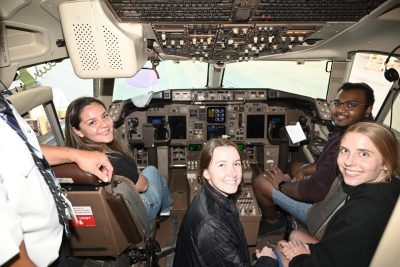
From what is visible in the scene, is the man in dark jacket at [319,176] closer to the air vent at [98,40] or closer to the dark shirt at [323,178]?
the dark shirt at [323,178]

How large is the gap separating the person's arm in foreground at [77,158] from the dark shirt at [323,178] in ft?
4.89

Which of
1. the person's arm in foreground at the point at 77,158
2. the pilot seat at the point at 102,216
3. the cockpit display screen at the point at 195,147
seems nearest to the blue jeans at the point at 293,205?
the pilot seat at the point at 102,216

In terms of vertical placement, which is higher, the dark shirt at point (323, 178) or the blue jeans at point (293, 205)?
the dark shirt at point (323, 178)

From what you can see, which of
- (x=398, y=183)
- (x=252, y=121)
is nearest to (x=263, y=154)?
(x=252, y=121)

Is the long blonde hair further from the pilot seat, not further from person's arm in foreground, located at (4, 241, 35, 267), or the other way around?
person's arm in foreground, located at (4, 241, 35, 267)

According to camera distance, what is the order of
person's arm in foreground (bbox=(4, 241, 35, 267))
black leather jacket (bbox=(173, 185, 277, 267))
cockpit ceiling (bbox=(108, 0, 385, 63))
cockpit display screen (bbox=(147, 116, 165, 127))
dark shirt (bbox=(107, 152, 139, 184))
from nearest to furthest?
1. person's arm in foreground (bbox=(4, 241, 35, 267))
2. black leather jacket (bbox=(173, 185, 277, 267))
3. cockpit ceiling (bbox=(108, 0, 385, 63))
4. dark shirt (bbox=(107, 152, 139, 184))
5. cockpit display screen (bbox=(147, 116, 165, 127))

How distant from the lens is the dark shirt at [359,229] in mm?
1145

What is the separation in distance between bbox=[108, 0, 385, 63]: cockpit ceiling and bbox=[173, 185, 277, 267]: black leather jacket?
969 millimetres

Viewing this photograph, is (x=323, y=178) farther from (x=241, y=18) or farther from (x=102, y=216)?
(x=102, y=216)

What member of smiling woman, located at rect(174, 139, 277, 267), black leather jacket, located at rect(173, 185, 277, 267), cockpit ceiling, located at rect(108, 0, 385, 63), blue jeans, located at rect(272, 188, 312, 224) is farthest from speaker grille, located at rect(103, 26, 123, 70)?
blue jeans, located at rect(272, 188, 312, 224)

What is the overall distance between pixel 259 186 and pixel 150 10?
1941mm

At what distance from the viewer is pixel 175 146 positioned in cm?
387

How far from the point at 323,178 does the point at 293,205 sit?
16.3 inches

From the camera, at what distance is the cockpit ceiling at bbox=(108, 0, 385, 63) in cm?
142
